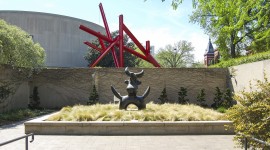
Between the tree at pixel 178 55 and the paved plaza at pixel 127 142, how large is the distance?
133 ft

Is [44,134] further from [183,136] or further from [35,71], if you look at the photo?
[35,71]

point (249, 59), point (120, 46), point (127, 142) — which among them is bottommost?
point (127, 142)

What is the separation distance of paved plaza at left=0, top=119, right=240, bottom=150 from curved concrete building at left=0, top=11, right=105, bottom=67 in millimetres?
32148

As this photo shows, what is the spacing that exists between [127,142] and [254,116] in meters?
3.61

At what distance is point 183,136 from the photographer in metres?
9.12

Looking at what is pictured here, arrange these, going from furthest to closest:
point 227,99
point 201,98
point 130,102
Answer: point 201,98 < point 227,99 < point 130,102

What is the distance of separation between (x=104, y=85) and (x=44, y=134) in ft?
33.1

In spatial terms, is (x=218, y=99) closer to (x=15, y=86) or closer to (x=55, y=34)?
(x=15, y=86)

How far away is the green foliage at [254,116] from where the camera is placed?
5383 mm

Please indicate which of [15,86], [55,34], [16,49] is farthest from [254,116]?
[55,34]

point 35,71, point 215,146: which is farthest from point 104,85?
point 215,146

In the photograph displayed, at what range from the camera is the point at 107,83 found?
19.4m

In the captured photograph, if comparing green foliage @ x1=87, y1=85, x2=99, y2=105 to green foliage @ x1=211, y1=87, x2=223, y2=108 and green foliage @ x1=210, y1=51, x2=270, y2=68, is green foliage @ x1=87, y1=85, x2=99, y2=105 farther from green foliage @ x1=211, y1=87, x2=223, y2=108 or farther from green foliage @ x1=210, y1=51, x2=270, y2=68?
green foliage @ x1=210, y1=51, x2=270, y2=68

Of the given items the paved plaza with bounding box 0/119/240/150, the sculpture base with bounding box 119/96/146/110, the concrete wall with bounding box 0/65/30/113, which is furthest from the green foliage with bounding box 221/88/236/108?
the concrete wall with bounding box 0/65/30/113
